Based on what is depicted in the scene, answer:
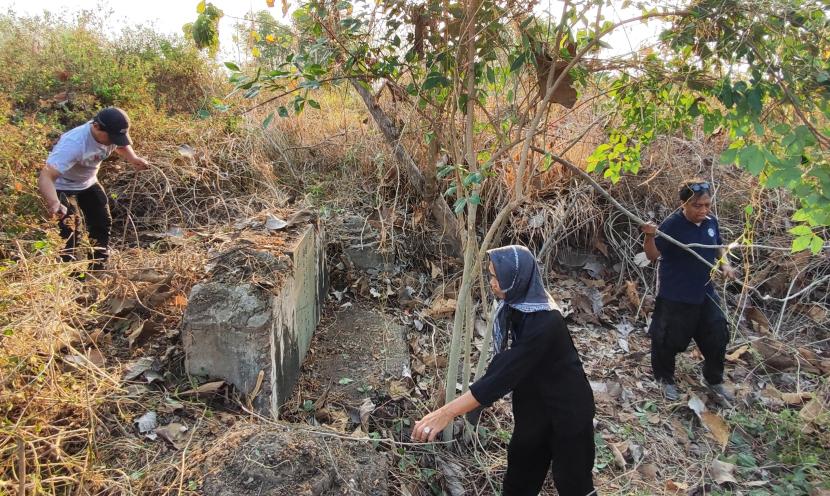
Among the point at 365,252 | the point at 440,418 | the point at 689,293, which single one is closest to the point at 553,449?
the point at 440,418

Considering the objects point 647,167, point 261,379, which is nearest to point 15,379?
point 261,379

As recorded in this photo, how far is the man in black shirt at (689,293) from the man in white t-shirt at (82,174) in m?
4.12

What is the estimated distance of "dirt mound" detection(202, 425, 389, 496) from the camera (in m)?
2.28

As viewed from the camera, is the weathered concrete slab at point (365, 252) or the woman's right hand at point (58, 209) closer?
the woman's right hand at point (58, 209)

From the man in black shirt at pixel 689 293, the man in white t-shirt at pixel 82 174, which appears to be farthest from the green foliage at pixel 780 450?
the man in white t-shirt at pixel 82 174

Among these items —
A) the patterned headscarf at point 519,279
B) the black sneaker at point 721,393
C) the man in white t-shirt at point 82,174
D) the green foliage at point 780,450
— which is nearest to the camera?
the patterned headscarf at point 519,279

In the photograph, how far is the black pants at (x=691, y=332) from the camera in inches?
156

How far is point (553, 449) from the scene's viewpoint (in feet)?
8.34

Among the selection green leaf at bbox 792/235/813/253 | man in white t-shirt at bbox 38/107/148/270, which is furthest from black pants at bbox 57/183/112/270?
green leaf at bbox 792/235/813/253

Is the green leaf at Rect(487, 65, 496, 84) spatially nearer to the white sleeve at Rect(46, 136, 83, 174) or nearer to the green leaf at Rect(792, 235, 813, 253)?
the green leaf at Rect(792, 235, 813, 253)

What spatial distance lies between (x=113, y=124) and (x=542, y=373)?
3.68 meters

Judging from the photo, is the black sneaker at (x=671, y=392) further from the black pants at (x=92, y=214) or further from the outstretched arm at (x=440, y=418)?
the black pants at (x=92, y=214)

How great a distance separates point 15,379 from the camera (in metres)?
2.27

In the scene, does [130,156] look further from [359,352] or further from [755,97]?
[755,97]
